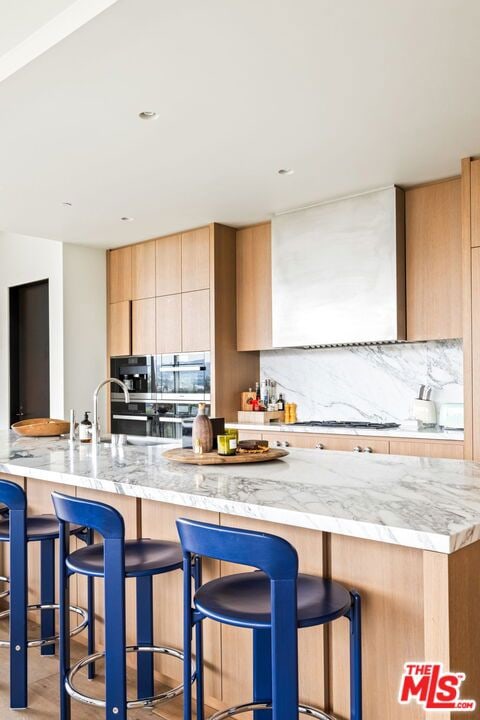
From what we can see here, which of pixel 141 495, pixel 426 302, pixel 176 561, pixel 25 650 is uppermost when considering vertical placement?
pixel 426 302

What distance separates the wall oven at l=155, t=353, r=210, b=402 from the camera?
499cm

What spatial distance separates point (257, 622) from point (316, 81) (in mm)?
2214

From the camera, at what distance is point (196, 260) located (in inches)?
200

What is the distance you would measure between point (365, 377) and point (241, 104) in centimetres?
239

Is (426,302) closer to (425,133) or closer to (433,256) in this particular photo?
(433,256)

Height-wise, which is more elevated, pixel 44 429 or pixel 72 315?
pixel 72 315

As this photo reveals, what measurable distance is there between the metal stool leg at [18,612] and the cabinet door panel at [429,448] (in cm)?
233

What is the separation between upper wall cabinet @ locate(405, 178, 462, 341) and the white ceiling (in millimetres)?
164

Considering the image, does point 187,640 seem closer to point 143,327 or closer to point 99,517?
point 99,517

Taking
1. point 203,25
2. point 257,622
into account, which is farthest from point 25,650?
point 203,25

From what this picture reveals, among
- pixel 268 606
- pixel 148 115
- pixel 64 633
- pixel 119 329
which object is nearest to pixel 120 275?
pixel 119 329

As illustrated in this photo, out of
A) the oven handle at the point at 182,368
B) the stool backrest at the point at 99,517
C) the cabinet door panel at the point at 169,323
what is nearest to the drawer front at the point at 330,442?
the oven handle at the point at 182,368

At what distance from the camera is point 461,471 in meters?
2.18

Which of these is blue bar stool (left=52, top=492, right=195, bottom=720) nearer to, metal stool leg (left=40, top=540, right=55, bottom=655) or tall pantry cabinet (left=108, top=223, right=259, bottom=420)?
metal stool leg (left=40, top=540, right=55, bottom=655)
